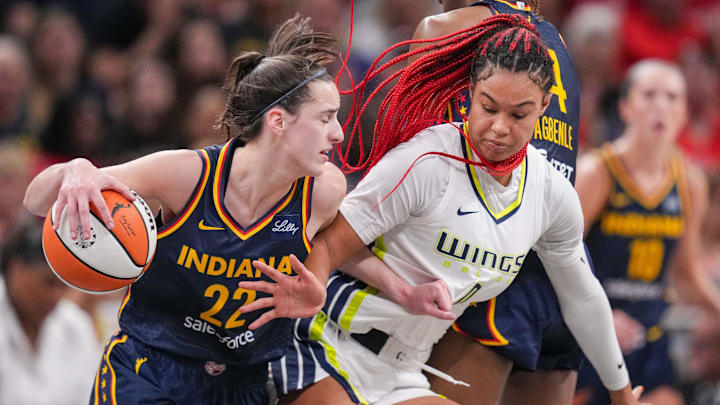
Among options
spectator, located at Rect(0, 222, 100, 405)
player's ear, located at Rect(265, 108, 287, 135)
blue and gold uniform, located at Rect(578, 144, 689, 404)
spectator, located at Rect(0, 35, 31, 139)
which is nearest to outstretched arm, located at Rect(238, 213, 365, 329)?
player's ear, located at Rect(265, 108, 287, 135)

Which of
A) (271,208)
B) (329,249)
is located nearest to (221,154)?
(271,208)

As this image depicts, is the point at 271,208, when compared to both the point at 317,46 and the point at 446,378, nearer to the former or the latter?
the point at 317,46

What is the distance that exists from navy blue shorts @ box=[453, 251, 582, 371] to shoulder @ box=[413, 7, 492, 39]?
786 mm

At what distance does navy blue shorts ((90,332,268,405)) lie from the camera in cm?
312

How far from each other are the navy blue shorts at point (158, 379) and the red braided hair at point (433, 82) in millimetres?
768

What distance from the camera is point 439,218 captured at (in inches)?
123

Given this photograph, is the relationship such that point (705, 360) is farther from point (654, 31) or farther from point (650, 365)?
point (654, 31)

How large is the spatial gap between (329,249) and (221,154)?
429 mm

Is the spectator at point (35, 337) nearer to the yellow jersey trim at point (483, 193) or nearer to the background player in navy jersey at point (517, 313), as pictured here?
the background player in navy jersey at point (517, 313)

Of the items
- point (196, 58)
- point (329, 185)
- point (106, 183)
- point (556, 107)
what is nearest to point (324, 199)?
point (329, 185)

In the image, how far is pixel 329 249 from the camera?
3133mm

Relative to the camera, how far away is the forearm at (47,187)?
2.85 metres

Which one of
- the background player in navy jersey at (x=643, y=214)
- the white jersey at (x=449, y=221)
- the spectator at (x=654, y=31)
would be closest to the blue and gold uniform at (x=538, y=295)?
the white jersey at (x=449, y=221)

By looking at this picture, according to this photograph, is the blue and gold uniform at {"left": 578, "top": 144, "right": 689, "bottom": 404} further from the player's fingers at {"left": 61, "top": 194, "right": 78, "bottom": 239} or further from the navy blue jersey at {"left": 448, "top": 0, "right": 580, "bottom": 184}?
the player's fingers at {"left": 61, "top": 194, "right": 78, "bottom": 239}
